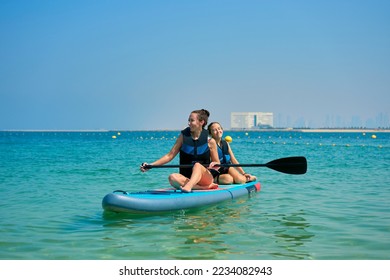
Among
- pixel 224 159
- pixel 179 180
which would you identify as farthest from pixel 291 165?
pixel 179 180

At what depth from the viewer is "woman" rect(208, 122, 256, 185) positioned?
8.68 meters

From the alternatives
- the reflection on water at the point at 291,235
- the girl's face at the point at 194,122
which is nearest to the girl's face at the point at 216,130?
the girl's face at the point at 194,122

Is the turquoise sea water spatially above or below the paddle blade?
below

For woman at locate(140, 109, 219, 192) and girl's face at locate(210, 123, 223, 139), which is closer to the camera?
woman at locate(140, 109, 219, 192)

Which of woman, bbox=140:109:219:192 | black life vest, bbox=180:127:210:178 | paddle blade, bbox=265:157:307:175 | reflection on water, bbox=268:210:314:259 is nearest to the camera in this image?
reflection on water, bbox=268:210:314:259

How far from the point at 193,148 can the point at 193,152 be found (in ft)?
0.20

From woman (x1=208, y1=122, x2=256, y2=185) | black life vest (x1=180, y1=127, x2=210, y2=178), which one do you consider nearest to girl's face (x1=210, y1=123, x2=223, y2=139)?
woman (x1=208, y1=122, x2=256, y2=185)

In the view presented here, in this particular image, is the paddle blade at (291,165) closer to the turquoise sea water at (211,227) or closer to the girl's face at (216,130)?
the turquoise sea water at (211,227)

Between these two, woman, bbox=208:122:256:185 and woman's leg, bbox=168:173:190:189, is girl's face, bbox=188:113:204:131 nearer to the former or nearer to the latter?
woman's leg, bbox=168:173:190:189

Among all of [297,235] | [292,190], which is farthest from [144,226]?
[292,190]

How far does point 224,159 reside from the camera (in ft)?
29.5

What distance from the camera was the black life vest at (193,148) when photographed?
24.2 ft

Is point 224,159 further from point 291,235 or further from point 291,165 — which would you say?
point 291,235
